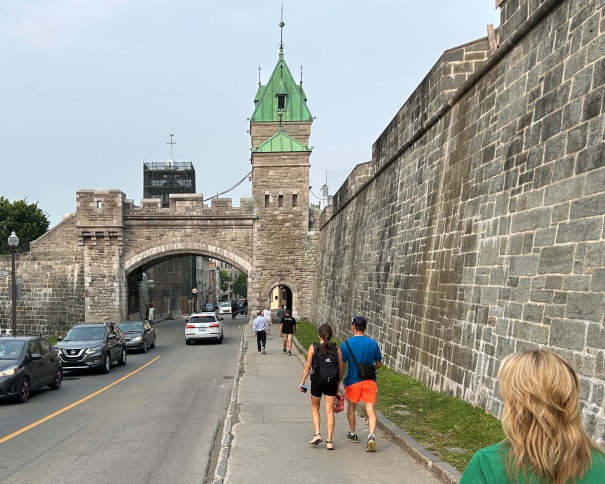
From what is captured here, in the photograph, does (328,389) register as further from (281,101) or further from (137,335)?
(281,101)

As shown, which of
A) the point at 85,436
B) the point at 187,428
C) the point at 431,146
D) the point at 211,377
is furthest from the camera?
the point at 211,377

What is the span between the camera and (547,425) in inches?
80.6

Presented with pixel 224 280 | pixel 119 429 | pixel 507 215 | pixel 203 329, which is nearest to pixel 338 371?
pixel 507 215

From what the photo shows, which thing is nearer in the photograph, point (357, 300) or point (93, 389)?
point (93, 389)

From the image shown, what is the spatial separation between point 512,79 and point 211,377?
1081cm

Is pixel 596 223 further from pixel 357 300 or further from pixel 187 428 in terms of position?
pixel 357 300

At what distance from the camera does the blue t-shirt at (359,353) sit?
7.46 m

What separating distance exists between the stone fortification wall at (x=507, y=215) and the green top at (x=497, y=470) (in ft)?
12.4

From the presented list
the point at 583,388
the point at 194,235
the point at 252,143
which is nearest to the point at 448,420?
the point at 583,388

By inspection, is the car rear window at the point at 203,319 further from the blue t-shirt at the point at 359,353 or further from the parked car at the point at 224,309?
the parked car at the point at 224,309

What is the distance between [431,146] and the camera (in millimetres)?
12891

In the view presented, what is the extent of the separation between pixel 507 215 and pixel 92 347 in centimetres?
1285

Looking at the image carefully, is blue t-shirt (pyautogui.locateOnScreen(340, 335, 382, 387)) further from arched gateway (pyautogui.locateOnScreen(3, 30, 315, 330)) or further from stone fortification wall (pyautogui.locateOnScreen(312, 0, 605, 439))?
arched gateway (pyautogui.locateOnScreen(3, 30, 315, 330))

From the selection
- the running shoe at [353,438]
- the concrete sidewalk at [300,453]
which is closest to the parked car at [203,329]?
the concrete sidewalk at [300,453]
